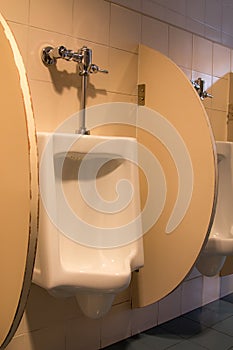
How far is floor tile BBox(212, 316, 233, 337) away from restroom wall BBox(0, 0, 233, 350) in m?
0.22

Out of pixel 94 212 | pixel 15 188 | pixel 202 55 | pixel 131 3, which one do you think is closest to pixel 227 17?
pixel 202 55

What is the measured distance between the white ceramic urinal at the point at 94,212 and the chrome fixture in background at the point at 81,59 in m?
0.16

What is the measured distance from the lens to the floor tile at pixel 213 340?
1764mm

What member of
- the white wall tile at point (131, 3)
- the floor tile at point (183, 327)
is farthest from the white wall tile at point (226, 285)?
the white wall tile at point (131, 3)

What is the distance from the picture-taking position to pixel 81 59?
1.50 meters

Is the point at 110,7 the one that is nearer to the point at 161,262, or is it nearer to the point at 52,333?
the point at 161,262

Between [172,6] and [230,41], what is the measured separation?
60cm

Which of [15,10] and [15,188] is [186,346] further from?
[15,10]

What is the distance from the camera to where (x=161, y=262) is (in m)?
1.66

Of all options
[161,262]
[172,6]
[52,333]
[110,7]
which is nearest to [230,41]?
[172,6]

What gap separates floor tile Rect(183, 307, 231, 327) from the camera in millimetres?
2035

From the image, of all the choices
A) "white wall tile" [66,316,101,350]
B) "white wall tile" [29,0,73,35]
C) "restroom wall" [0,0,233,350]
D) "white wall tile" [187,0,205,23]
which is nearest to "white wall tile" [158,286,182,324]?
"restroom wall" [0,0,233,350]

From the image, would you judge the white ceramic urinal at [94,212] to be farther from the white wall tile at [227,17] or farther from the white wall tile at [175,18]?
the white wall tile at [227,17]

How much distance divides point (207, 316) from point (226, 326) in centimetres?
14
